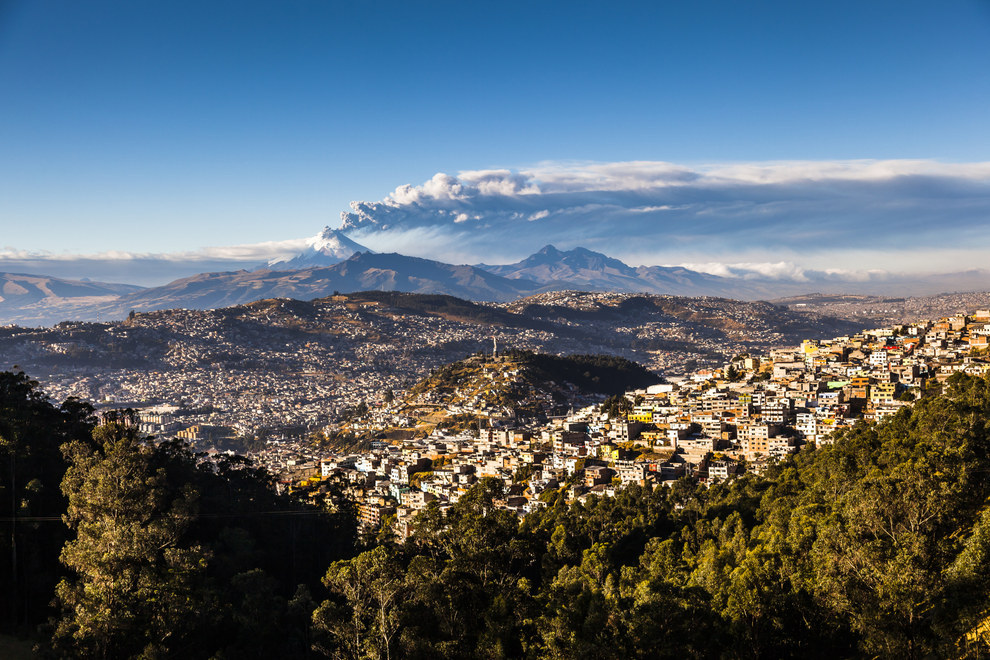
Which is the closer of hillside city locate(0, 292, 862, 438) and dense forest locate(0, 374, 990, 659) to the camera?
dense forest locate(0, 374, 990, 659)

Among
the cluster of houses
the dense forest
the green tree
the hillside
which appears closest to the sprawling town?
the cluster of houses

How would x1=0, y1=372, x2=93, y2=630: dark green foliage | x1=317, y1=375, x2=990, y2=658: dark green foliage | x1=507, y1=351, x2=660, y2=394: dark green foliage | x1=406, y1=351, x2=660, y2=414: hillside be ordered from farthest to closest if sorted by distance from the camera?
x1=507, y1=351, x2=660, y2=394: dark green foliage < x1=406, y1=351, x2=660, y2=414: hillside < x1=0, y1=372, x2=93, y2=630: dark green foliage < x1=317, y1=375, x2=990, y2=658: dark green foliage

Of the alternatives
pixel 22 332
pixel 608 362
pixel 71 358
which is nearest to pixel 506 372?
pixel 608 362

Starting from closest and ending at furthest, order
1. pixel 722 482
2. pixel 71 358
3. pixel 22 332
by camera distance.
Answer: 1. pixel 722 482
2. pixel 71 358
3. pixel 22 332

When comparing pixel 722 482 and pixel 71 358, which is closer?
pixel 722 482

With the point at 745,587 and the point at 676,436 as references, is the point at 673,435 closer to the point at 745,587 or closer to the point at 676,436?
the point at 676,436

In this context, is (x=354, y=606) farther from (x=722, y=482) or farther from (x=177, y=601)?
(x=722, y=482)

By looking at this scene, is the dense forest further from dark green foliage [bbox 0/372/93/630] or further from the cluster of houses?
the cluster of houses

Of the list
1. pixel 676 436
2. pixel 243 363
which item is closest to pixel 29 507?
pixel 676 436
